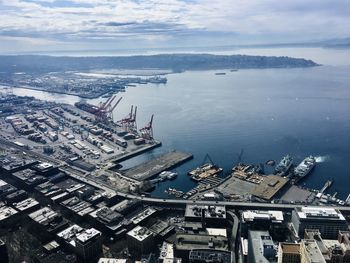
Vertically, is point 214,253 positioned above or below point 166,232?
above

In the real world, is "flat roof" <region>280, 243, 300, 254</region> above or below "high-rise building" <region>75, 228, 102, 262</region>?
above

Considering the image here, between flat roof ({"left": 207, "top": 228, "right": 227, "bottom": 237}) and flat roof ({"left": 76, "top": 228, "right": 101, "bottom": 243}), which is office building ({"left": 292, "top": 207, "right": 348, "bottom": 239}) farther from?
flat roof ({"left": 76, "top": 228, "right": 101, "bottom": 243})

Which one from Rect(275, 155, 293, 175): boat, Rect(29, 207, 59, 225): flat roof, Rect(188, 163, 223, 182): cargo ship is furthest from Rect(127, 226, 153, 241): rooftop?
Rect(275, 155, 293, 175): boat

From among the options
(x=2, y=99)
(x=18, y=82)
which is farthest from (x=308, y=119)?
(x=18, y=82)

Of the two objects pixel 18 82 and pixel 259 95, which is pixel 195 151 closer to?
pixel 259 95

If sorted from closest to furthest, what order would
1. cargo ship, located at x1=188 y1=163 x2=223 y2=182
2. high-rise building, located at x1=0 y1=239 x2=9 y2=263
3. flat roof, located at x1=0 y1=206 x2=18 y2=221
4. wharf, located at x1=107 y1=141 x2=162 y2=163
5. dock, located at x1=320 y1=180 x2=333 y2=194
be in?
high-rise building, located at x1=0 y1=239 x2=9 y2=263 → flat roof, located at x1=0 y1=206 x2=18 y2=221 → dock, located at x1=320 y1=180 x2=333 y2=194 → cargo ship, located at x1=188 y1=163 x2=223 y2=182 → wharf, located at x1=107 y1=141 x2=162 y2=163

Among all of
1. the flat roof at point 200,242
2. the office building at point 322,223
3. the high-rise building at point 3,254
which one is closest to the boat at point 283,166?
the office building at point 322,223
